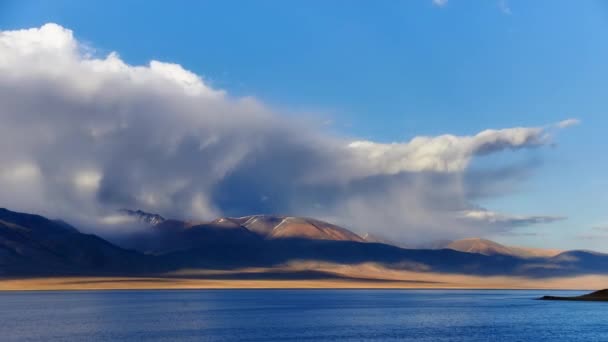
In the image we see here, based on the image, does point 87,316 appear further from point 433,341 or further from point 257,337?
point 433,341

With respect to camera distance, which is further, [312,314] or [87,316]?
[312,314]

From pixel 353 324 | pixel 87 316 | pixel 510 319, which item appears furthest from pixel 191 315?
pixel 510 319

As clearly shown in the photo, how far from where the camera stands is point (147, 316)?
363 ft

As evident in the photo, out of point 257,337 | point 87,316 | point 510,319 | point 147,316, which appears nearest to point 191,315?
point 147,316

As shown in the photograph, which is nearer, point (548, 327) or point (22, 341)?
point (22, 341)

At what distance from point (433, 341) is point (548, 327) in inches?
919

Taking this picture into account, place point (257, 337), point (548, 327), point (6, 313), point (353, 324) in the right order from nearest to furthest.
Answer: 1. point (257, 337)
2. point (548, 327)
3. point (353, 324)
4. point (6, 313)

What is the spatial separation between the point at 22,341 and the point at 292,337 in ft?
92.7

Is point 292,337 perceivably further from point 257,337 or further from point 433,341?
point 433,341

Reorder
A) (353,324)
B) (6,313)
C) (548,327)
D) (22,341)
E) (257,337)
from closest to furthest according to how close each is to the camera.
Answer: (22,341) < (257,337) < (548,327) < (353,324) < (6,313)

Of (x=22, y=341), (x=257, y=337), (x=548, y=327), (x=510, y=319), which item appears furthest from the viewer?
(x=510, y=319)

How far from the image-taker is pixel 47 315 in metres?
111

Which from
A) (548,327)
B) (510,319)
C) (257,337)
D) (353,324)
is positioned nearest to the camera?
(257,337)

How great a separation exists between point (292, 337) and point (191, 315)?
38506 millimetres
